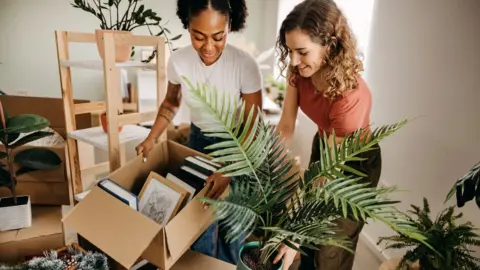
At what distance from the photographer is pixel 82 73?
1654mm

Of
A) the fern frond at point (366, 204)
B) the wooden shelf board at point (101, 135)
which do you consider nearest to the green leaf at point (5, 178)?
the wooden shelf board at point (101, 135)

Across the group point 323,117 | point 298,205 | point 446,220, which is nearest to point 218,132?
point 298,205

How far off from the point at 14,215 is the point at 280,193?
104 cm

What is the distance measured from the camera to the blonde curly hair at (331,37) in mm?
1035

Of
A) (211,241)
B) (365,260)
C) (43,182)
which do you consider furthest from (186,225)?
(365,260)

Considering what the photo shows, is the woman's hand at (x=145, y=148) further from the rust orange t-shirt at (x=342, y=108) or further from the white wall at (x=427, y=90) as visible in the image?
the white wall at (x=427, y=90)

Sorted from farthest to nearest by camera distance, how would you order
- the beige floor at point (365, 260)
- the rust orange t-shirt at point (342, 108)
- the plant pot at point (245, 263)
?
the beige floor at point (365, 260) → the rust orange t-shirt at point (342, 108) → the plant pot at point (245, 263)

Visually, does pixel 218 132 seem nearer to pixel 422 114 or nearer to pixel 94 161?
pixel 422 114

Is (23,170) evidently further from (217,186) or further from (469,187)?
(469,187)

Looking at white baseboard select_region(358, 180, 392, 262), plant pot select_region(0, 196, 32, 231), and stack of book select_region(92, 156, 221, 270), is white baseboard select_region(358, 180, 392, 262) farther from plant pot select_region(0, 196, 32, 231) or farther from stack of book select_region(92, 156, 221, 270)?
plant pot select_region(0, 196, 32, 231)

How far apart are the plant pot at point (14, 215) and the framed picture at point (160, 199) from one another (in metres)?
0.51

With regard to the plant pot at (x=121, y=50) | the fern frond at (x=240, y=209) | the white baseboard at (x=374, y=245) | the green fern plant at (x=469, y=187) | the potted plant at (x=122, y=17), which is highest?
the potted plant at (x=122, y=17)

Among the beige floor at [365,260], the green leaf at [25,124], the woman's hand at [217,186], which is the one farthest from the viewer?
the beige floor at [365,260]

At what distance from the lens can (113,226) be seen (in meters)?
0.90
